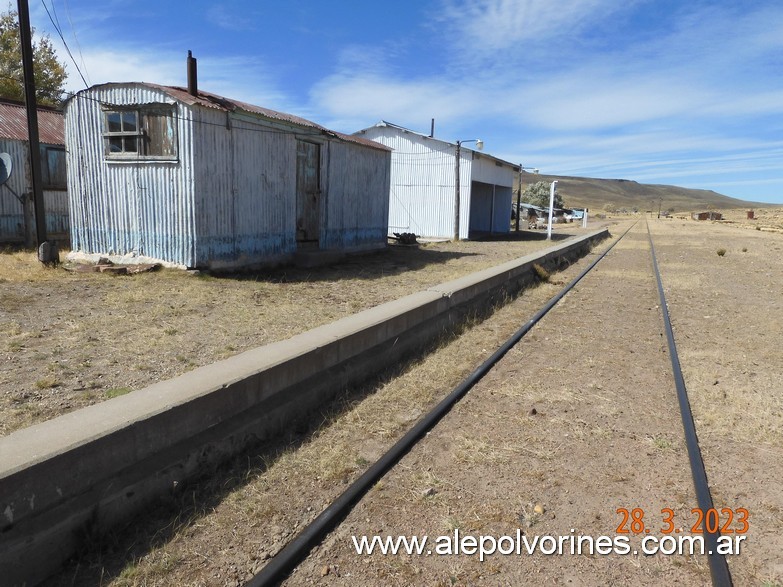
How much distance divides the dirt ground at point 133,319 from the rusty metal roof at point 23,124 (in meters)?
5.21

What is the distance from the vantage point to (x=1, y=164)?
38.9ft

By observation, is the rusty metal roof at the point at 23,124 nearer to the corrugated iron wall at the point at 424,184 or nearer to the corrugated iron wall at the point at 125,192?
the corrugated iron wall at the point at 125,192

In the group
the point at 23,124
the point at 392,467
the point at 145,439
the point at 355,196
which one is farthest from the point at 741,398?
the point at 23,124

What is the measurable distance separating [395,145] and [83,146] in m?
18.7

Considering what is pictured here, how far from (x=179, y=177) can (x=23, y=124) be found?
10509mm

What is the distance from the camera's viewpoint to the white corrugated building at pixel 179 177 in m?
10.5

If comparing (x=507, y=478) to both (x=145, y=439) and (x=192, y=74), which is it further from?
(x=192, y=74)

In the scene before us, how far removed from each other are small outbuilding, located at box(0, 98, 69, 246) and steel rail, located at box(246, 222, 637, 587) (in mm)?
14325

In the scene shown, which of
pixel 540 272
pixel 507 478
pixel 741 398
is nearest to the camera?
pixel 507 478

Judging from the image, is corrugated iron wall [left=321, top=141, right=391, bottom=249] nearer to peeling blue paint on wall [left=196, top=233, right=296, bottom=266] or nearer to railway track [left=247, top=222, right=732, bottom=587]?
peeling blue paint on wall [left=196, top=233, right=296, bottom=266]

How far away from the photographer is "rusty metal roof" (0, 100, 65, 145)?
52.7 feet

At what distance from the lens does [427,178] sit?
2778 cm

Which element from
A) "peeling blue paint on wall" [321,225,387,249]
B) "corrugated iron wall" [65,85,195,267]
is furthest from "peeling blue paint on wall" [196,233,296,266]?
"peeling blue paint on wall" [321,225,387,249]

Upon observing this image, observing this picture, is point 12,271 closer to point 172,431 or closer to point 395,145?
point 172,431
